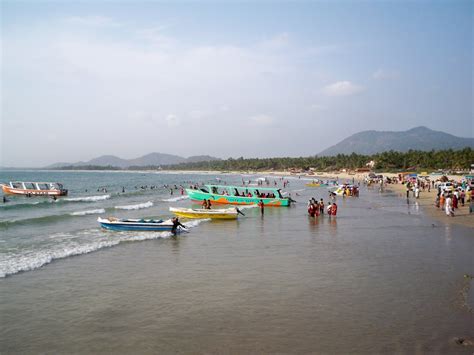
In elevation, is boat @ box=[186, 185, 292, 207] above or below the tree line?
below

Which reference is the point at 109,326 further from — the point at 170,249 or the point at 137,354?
the point at 170,249

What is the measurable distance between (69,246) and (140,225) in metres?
4.60

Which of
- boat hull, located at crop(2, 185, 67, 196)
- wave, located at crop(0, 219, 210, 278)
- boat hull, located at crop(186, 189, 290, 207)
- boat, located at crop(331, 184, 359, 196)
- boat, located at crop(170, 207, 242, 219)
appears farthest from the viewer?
boat hull, located at crop(2, 185, 67, 196)

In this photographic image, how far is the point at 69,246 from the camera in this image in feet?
64.4

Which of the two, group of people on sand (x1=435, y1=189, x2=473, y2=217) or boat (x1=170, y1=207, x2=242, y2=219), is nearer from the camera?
group of people on sand (x1=435, y1=189, x2=473, y2=217)

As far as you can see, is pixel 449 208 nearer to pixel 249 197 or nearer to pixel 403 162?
pixel 249 197

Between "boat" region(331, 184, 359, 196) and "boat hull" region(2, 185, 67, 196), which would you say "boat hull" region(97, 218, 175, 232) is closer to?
"boat" region(331, 184, 359, 196)

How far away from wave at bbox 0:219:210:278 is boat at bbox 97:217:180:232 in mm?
315

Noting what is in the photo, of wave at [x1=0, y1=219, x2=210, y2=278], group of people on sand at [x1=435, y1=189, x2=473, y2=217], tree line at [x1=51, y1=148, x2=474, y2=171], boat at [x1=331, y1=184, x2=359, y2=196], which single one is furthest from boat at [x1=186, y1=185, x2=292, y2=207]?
tree line at [x1=51, y1=148, x2=474, y2=171]

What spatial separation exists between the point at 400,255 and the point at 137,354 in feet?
39.0

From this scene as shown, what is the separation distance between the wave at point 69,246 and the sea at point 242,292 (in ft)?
0.32

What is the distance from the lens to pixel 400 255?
16.1 metres

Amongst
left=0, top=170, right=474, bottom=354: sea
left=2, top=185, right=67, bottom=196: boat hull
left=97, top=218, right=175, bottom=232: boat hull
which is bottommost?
left=0, top=170, right=474, bottom=354: sea

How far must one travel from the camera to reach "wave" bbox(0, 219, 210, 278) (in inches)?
624
